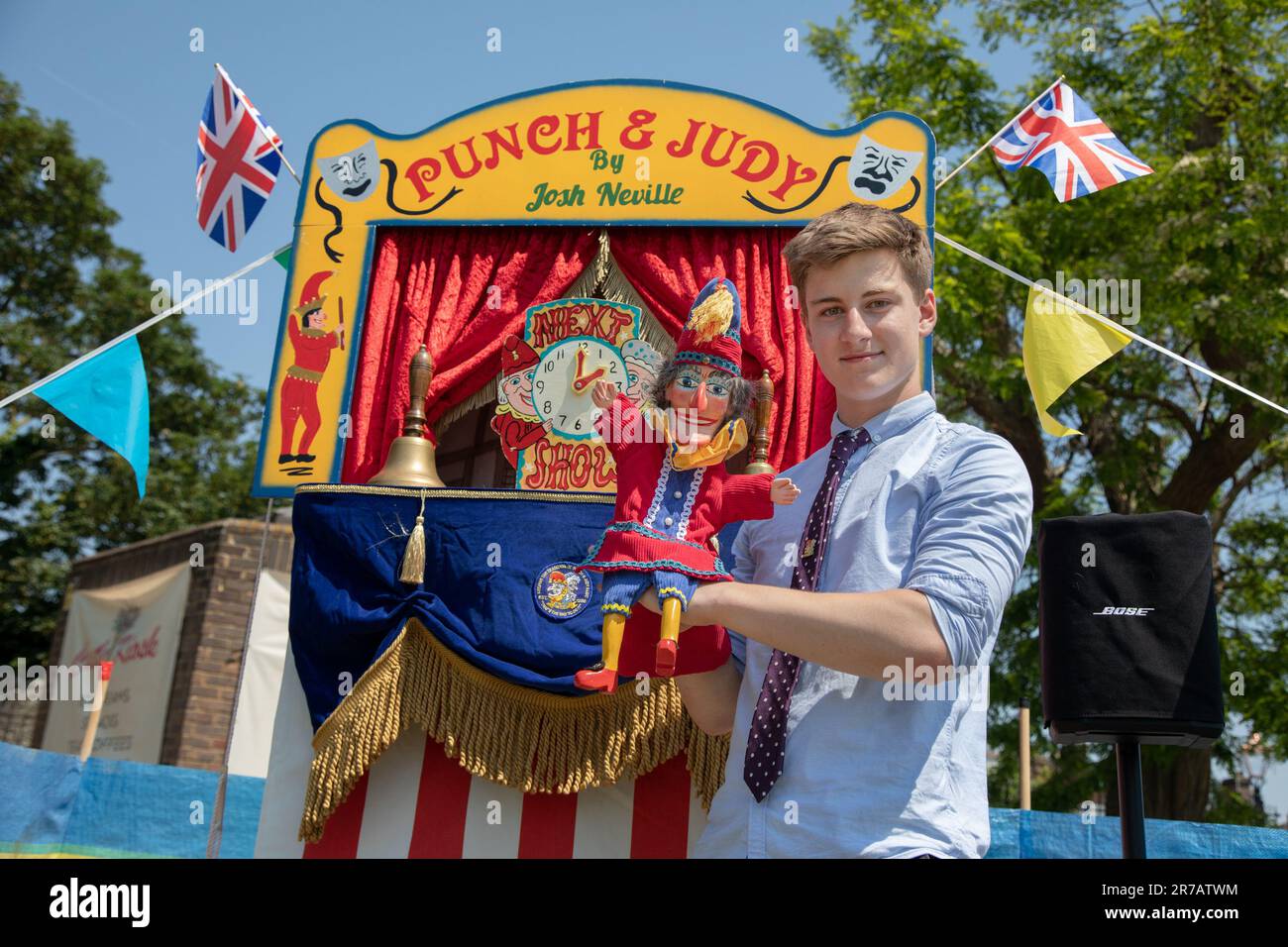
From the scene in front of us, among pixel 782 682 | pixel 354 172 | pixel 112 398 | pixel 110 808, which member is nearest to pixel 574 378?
pixel 354 172

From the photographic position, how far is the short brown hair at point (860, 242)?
1981 mm

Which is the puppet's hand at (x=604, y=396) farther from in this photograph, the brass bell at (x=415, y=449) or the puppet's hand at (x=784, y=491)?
the brass bell at (x=415, y=449)

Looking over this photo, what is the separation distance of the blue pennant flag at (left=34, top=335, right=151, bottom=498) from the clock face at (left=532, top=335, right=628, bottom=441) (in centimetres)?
152

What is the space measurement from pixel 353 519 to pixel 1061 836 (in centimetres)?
288

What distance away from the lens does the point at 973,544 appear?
1.67m

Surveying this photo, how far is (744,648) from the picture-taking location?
204 centimetres

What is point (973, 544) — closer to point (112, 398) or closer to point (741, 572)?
point (741, 572)

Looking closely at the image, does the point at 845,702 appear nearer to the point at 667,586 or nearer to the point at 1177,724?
the point at 667,586

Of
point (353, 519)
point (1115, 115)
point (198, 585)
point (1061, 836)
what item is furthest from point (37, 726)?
point (1115, 115)

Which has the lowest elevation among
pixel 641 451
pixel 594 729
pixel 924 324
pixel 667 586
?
pixel 594 729

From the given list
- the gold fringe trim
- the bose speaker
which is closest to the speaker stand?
the bose speaker

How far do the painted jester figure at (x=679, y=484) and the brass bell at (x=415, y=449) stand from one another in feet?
5.34

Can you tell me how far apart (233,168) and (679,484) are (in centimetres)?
367

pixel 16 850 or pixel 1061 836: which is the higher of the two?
pixel 1061 836
